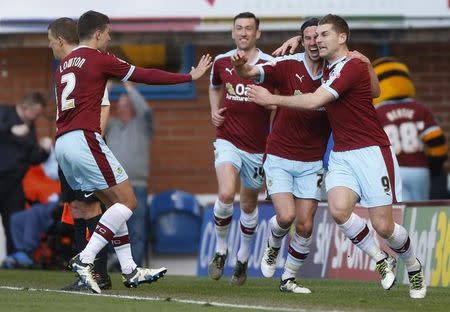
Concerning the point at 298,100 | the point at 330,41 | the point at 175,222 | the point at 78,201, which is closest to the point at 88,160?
the point at 78,201

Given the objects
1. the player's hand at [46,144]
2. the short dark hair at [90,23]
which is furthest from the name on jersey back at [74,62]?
the player's hand at [46,144]

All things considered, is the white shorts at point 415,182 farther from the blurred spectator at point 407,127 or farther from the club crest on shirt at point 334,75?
the club crest on shirt at point 334,75

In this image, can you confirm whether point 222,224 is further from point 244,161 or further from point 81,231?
point 81,231

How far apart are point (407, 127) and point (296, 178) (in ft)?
14.8

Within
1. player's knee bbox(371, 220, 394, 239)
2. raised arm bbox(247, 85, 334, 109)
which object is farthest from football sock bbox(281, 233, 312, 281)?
raised arm bbox(247, 85, 334, 109)

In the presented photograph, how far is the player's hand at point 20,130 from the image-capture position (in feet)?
61.1

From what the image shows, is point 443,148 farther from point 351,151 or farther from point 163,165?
point 351,151

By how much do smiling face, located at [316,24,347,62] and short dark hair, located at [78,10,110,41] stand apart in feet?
5.66

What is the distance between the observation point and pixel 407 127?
17219 mm

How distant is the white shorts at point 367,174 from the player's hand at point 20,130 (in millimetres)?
7554

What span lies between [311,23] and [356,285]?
2726 mm

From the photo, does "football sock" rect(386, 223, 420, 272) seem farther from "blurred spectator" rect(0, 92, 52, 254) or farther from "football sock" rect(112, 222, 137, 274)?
"blurred spectator" rect(0, 92, 52, 254)

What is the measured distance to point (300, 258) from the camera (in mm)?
12930

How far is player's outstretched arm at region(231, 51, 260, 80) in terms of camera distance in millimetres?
12242
